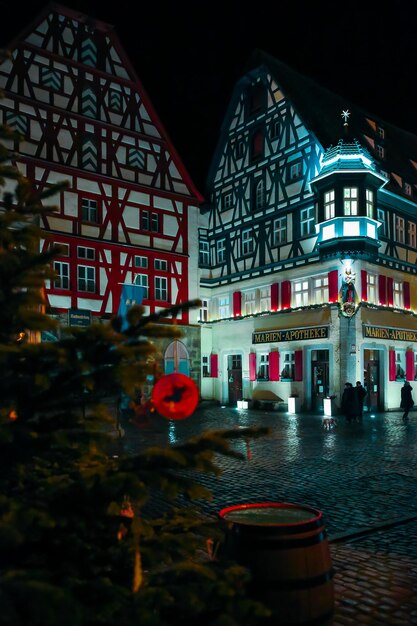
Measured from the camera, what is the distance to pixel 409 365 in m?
31.0

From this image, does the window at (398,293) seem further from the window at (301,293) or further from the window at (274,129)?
the window at (274,129)

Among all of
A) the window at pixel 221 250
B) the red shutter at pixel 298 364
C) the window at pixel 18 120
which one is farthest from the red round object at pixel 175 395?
the window at pixel 221 250

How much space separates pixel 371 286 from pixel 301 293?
11.9ft

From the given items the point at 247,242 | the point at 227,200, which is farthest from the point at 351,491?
the point at 227,200

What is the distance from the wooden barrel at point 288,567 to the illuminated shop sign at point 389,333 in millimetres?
25218

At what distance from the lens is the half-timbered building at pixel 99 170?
27.9 metres

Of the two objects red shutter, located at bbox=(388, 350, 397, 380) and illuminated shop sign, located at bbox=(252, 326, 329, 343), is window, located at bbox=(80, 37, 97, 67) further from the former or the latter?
red shutter, located at bbox=(388, 350, 397, 380)

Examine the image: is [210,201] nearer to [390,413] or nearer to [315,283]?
[315,283]

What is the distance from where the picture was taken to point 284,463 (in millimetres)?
13219

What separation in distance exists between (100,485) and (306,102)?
32717 mm

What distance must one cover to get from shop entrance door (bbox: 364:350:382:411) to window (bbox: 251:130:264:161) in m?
13.3

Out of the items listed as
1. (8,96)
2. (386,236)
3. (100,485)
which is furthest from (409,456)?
(8,96)

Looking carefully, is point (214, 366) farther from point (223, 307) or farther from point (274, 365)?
point (274, 365)

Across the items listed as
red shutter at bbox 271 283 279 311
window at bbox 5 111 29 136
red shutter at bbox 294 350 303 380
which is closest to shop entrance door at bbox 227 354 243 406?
red shutter at bbox 271 283 279 311
